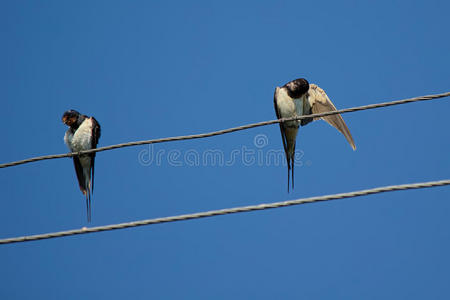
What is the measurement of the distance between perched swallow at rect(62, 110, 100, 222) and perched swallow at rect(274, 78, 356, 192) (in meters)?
2.14

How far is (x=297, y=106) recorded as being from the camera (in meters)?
6.85

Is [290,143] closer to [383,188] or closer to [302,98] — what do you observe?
[302,98]

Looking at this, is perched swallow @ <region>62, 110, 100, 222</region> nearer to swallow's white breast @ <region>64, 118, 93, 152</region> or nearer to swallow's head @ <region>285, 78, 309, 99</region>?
swallow's white breast @ <region>64, 118, 93, 152</region>

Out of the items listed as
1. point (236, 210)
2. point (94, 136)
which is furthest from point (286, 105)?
point (236, 210)

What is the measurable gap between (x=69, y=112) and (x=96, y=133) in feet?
1.26

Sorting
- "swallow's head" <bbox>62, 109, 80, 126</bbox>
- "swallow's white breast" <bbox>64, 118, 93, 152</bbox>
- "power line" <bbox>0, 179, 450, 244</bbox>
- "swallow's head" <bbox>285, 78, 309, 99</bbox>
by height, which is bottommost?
"power line" <bbox>0, 179, 450, 244</bbox>

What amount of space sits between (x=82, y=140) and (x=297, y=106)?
8.13 ft

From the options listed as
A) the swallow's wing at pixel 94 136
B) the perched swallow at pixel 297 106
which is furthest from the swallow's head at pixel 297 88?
the swallow's wing at pixel 94 136

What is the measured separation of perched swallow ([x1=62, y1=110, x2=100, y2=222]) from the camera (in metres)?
6.75

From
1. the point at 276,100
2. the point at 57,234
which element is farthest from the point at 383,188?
the point at 276,100

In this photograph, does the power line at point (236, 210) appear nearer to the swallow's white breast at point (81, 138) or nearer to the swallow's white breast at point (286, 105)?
the swallow's white breast at point (81, 138)

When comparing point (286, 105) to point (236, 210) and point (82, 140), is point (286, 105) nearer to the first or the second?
point (82, 140)

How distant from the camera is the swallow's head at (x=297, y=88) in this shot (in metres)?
6.75

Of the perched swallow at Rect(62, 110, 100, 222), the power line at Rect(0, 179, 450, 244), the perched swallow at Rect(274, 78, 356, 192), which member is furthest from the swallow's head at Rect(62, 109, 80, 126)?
the power line at Rect(0, 179, 450, 244)
